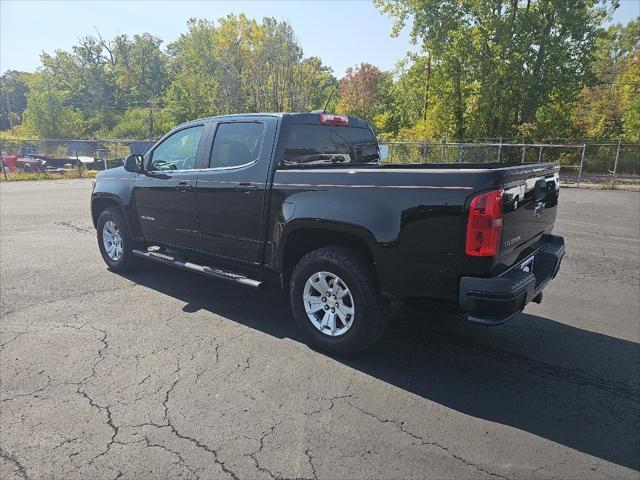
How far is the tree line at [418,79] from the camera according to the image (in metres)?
24.2

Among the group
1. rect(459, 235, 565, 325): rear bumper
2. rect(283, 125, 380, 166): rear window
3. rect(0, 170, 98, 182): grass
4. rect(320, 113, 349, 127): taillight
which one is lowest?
rect(0, 170, 98, 182): grass

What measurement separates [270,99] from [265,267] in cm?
5372

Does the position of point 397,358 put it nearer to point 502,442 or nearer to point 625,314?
point 502,442

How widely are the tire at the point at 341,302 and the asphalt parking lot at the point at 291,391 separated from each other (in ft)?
0.60

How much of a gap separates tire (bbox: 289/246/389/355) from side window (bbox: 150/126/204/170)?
2.02 metres

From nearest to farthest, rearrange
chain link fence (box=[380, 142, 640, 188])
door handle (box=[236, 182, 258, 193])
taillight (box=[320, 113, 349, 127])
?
door handle (box=[236, 182, 258, 193]) < taillight (box=[320, 113, 349, 127]) < chain link fence (box=[380, 142, 640, 188])

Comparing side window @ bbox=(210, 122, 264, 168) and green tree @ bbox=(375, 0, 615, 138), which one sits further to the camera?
green tree @ bbox=(375, 0, 615, 138)

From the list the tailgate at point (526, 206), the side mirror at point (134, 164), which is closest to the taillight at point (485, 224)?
the tailgate at point (526, 206)

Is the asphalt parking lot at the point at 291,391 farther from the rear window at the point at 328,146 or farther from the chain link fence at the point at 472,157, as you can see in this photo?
the chain link fence at the point at 472,157

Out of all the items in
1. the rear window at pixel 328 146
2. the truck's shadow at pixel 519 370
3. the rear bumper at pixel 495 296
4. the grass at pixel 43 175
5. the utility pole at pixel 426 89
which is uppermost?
the utility pole at pixel 426 89

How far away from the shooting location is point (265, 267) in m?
4.04

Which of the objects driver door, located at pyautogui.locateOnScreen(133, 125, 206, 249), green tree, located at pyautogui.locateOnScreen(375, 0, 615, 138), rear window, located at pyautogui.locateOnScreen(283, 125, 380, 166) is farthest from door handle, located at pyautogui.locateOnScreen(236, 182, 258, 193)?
green tree, located at pyautogui.locateOnScreen(375, 0, 615, 138)

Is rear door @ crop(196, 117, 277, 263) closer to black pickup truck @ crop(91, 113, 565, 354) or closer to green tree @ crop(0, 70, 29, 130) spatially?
black pickup truck @ crop(91, 113, 565, 354)

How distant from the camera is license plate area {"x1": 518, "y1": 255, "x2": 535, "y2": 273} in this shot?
328 centimetres
